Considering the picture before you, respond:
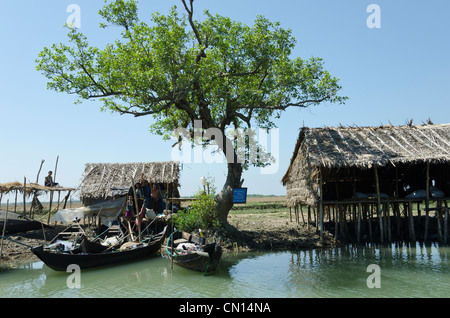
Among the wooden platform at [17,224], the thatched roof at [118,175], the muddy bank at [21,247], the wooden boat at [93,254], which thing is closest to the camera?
the wooden boat at [93,254]

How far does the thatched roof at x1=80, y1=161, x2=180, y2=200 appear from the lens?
53.6 feet

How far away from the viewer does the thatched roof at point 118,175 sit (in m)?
16.3

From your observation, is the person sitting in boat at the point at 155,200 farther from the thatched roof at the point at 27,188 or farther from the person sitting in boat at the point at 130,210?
the thatched roof at the point at 27,188

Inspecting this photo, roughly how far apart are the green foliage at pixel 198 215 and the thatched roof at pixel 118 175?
12.2ft

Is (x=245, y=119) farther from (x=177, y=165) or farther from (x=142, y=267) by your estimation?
(x=142, y=267)

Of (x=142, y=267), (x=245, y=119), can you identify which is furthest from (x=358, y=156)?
(x=142, y=267)

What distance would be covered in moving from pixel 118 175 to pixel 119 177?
19cm

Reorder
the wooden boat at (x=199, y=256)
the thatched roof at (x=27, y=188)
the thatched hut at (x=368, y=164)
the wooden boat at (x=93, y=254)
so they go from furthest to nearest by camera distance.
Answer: the thatched roof at (x=27, y=188)
the thatched hut at (x=368, y=164)
the wooden boat at (x=93, y=254)
the wooden boat at (x=199, y=256)

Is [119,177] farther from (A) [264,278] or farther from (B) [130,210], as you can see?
(A) [264,278]

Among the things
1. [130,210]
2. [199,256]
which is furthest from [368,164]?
[130,210]

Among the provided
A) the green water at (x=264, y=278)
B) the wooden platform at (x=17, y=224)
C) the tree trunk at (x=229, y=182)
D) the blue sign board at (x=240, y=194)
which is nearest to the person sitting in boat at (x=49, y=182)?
the wooden platform at (x=17, y=224)

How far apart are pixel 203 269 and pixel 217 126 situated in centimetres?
667

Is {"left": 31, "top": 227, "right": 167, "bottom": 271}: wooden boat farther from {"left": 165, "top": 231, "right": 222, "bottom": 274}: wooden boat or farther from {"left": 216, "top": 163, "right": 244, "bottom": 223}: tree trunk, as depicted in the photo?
{"left": 216, "top": 163, "right": 244, "bottom": 223}: tree trunk

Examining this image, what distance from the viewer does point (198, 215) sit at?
1308 cm
